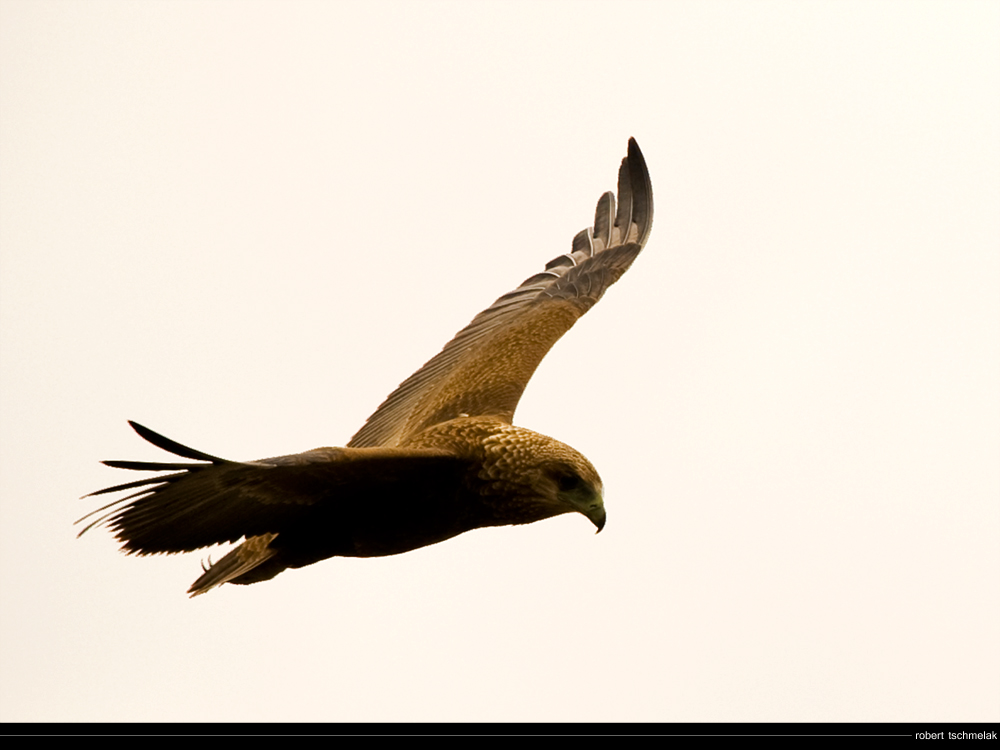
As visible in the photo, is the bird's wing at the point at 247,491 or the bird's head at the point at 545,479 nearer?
the bird's wing at the point at 247,491

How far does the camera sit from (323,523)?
32.7 ft

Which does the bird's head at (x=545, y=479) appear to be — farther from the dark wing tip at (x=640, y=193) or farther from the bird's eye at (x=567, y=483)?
the dark wing tip at (x=640, y=193)

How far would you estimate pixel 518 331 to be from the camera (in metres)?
12.7

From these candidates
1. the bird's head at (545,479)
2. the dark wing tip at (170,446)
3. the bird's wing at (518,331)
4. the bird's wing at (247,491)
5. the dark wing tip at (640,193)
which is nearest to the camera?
the dark wing tip at (170,446)

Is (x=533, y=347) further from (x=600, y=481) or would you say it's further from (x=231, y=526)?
(x=231, y=526)

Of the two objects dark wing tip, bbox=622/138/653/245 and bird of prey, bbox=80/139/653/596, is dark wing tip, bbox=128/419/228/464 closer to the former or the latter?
bird of prey, bbox=80/139/653/596

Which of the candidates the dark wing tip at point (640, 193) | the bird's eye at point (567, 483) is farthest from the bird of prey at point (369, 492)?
the dark wing tip at point (640, 193)

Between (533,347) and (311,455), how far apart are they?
3.57m

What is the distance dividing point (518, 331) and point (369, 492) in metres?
3.17

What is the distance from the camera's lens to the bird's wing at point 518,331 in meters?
11.7

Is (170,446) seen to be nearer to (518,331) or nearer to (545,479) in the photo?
(545,479)

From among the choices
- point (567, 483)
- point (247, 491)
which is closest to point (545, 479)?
point (567, 483)
